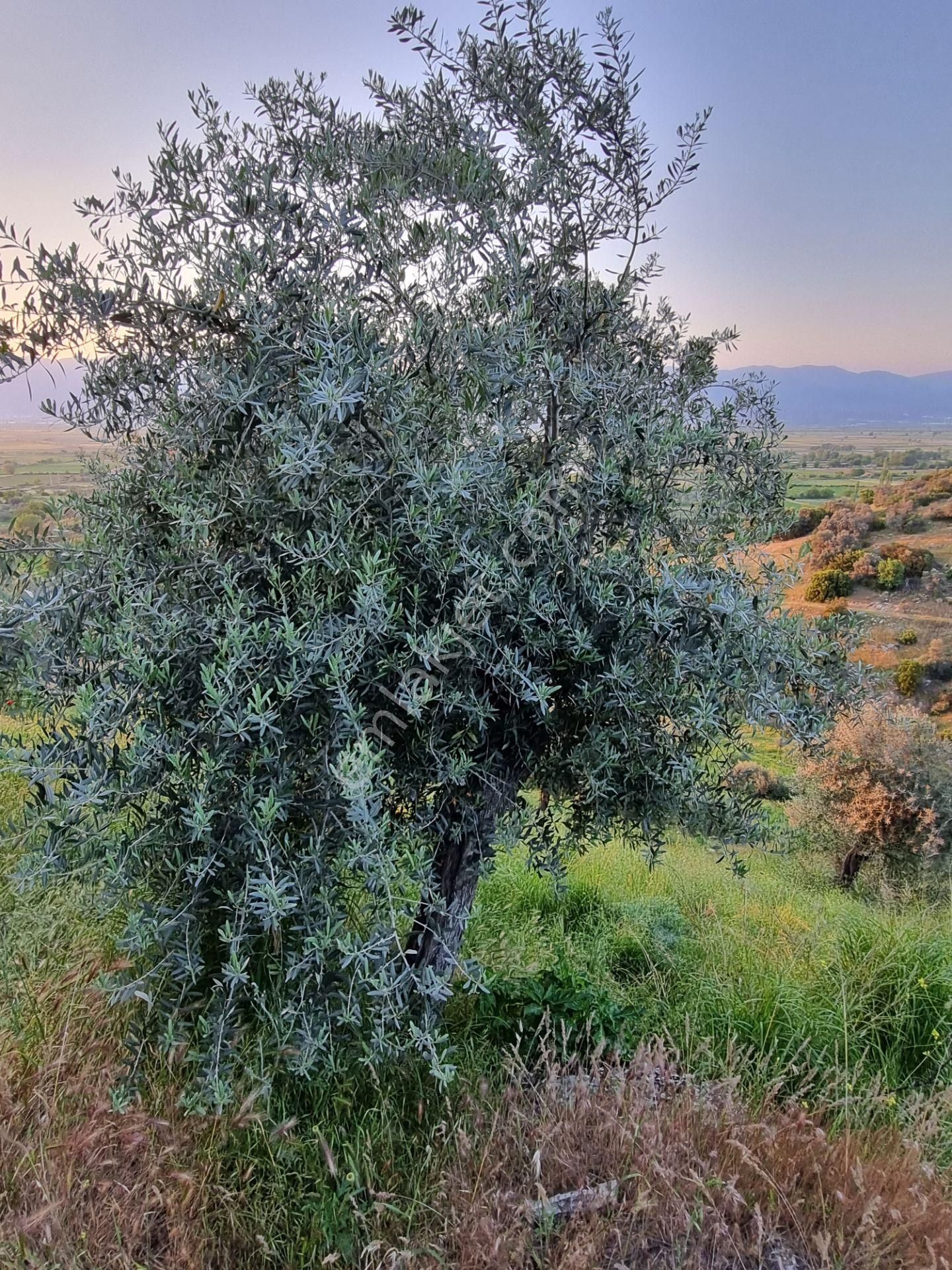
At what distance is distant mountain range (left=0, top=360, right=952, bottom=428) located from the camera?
1593 millimetres

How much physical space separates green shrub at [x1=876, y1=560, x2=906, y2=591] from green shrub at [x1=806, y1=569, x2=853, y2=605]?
3.88 feet

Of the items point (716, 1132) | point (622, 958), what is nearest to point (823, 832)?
point (622, 958)

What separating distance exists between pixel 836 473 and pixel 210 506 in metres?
2.46

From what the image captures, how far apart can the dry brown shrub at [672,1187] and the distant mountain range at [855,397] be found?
2.07 meters

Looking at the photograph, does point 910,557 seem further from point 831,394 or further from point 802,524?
point 802,524

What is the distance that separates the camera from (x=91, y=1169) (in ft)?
4.96

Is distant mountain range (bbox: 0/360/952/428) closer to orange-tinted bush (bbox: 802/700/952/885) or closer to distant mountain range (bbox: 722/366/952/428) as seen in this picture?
distant mountain range (bbox: 722/366/952/428)

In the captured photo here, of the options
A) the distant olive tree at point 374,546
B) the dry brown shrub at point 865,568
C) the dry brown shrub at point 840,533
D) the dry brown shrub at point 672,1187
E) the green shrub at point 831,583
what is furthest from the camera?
the dry brown shrub at point 865,568

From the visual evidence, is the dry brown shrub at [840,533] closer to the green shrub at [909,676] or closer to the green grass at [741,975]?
the green shrub at [909,676]

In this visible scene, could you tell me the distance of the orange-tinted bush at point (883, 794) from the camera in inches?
245

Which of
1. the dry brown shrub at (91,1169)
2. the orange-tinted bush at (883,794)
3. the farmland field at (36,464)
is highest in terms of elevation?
the farmland field at (36,464)

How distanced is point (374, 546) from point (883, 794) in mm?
6837

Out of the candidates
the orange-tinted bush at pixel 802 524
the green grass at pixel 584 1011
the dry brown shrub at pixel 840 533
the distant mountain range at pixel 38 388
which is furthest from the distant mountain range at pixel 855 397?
the distant mountain range at pixel 38 388

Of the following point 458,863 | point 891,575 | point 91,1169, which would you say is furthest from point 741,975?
point 891,575
